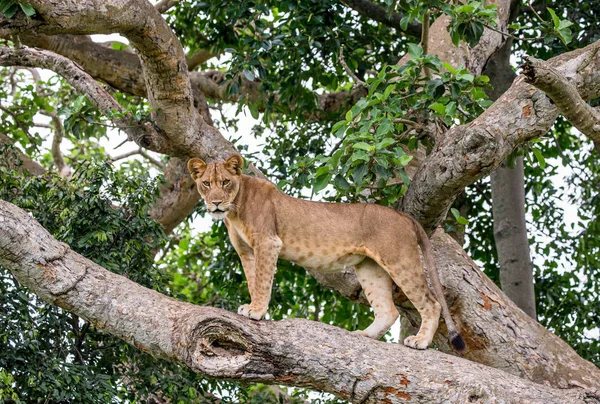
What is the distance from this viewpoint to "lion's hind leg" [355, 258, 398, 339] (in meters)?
6.18

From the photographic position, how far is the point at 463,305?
6441 millimetres

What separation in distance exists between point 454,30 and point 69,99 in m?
6.15

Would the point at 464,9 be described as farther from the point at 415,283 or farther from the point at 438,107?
the point at 415,283

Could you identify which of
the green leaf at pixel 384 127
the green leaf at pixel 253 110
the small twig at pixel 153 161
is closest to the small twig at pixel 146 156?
the small twig at pixel 153 161

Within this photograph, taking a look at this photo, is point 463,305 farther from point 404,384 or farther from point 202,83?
point 202,83

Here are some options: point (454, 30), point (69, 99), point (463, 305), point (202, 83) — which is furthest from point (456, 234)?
point (69, 99)

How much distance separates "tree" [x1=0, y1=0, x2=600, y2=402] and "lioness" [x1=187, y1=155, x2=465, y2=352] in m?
0.23

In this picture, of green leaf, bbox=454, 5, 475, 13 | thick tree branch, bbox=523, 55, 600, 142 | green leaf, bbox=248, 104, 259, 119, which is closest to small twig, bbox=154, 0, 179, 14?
green leaf, bbox=248, 104, 259, 119

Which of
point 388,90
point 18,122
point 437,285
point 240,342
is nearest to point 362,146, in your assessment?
point 388,90

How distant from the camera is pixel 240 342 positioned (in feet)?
16.4

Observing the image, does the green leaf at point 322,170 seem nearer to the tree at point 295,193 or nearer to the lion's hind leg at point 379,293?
the tree at point 295,193

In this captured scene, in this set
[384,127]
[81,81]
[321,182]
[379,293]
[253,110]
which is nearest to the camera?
[384,127]

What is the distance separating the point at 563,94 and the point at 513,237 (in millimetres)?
3381

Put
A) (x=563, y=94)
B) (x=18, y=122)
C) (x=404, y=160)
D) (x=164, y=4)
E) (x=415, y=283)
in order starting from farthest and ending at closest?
(x=18, y=122) → (x=164, y=4) → (x=415, y=283) → (x=404, y=160) → (x=563, y=94)
